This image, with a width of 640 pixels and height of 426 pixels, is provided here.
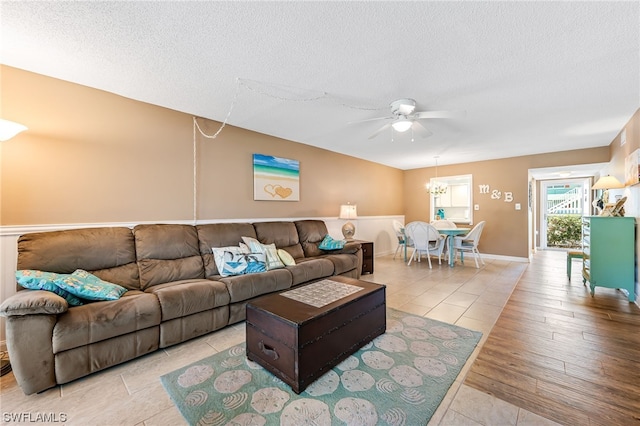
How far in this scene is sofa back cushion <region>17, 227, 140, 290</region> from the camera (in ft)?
6.68

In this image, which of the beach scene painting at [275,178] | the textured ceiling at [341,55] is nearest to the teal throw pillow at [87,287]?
the textured ceiling at [341,55]

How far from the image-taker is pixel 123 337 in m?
1.92

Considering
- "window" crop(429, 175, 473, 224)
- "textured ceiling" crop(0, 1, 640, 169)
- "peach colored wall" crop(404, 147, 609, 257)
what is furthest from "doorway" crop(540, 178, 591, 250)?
"textured ceiling" crop(0, 1, 640, 169)

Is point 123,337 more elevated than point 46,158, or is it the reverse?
point 46,158

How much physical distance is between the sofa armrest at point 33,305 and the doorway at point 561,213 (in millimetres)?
10142

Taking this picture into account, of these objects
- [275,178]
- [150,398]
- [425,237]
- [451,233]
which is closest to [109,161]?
[275,178]

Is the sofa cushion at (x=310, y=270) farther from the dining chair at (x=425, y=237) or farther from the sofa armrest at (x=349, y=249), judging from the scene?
the dining chair at (x=425, y=237)

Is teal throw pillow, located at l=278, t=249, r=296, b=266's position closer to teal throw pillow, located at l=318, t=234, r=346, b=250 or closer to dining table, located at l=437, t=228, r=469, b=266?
teal throw pillow, located at l=318, t=234, r=346, b=250

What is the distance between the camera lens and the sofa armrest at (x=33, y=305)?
1.52 meters

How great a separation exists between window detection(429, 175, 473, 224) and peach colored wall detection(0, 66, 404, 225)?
4.76 m

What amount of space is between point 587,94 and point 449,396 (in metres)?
3.33

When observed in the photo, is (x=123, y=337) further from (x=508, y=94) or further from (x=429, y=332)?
(x=508, y=94)

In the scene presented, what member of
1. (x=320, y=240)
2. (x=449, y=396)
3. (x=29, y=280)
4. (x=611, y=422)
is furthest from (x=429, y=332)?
(x=29, y=280)

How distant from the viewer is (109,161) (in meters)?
2.70
